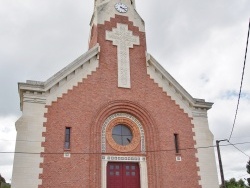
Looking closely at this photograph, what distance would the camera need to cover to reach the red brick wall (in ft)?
52.6

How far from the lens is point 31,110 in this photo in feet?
53.3

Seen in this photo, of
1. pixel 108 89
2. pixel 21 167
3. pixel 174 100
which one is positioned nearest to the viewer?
pixel 21 167

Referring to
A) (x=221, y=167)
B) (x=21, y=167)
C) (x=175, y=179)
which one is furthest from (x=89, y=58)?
(x=221, y=167)

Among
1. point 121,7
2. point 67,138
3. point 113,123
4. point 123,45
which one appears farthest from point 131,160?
point 121,7

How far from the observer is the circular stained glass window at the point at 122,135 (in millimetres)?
18203

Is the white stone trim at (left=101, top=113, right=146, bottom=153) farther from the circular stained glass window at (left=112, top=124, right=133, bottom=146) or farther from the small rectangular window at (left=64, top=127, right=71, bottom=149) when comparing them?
the small rectangular window at (left=64, top=127, right=71, bottom=149)

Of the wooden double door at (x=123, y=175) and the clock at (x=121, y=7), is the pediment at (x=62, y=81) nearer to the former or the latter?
the clock at (x=121, y=7)

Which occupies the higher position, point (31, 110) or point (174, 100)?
point (174, 100)

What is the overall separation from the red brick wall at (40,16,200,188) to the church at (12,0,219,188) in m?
0.05

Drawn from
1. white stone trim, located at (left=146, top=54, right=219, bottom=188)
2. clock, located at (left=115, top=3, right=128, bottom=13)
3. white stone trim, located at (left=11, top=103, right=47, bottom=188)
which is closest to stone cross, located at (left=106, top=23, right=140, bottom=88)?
clock, located at (left=115, top=3, right=128, bottom=13)

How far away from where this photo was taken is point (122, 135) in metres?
18.5

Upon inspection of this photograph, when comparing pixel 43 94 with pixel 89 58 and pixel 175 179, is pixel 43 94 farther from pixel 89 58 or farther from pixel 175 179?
pixel 175 179

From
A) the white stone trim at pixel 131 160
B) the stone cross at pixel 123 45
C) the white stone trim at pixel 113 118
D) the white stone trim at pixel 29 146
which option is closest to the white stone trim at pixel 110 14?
the stone cross at pixel 123 45

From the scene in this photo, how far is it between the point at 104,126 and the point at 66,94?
3012mm
